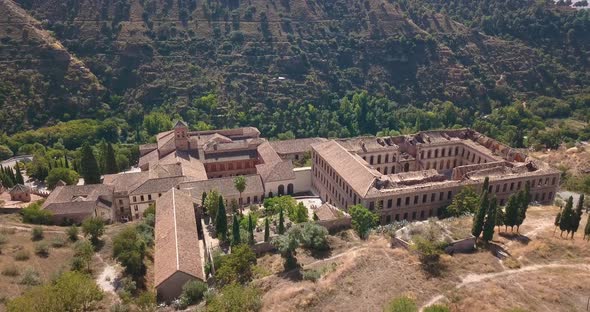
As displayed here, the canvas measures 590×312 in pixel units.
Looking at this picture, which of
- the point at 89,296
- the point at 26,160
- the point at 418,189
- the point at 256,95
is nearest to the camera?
the point at 89,296

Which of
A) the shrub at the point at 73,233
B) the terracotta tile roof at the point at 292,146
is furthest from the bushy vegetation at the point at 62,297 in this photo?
the terracotta tile roof at the point at 292,146

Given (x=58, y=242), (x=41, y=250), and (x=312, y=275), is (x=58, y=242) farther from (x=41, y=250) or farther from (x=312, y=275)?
(x=312, y=275)

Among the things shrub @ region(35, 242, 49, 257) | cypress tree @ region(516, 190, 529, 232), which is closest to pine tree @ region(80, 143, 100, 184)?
shrub @ region(35, 242, 49, 257)

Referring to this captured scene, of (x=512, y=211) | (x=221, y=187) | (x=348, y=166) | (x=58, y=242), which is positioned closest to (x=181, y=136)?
(x=221, y=187)

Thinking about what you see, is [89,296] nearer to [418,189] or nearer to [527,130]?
[418,189]

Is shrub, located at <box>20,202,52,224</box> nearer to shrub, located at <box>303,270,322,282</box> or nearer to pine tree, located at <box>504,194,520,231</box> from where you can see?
shrub, located at <box>303,270,322,282</box>

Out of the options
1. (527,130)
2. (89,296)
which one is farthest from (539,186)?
(89,296)
